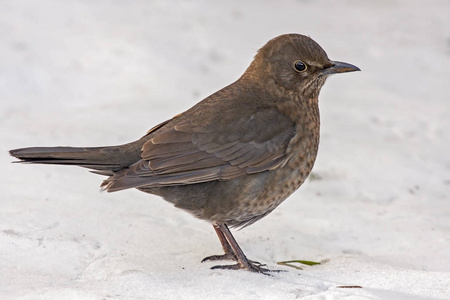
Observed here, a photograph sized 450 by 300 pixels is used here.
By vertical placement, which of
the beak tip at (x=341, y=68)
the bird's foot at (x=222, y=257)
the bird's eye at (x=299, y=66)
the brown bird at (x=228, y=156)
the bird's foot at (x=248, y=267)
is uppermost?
the bird's eye at (x=299, y=66)

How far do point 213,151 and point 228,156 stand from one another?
0.36 feet

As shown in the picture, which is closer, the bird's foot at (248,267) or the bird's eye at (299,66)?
the bird's foot at (248,267)

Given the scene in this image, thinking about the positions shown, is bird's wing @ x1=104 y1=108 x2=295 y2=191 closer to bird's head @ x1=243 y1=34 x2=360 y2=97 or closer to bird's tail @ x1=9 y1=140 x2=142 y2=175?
bird's tail @ x1=9 y1=140 x2=142 y2=175

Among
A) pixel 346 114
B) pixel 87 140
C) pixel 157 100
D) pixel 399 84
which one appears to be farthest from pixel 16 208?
pixel 399 84

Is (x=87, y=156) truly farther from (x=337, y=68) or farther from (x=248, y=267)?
(x=337, y=68)

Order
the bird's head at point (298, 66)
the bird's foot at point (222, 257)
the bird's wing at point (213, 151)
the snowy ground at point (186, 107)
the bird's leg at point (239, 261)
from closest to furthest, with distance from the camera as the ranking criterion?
the snowy ground at point (186, 107), the bird's wing at point (213, 151), the bird's leg at point (239, 261), the bird's foot at point (222, 257), the bird's head at point (298, 66)

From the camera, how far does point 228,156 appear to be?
16.9 ft

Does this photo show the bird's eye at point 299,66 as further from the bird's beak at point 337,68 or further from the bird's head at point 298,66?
the bird's beak at point 337,68

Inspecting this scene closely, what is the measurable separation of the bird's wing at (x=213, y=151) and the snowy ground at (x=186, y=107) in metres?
0.62

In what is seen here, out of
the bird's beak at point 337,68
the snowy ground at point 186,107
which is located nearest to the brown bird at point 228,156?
the bird's beak at point 337,68

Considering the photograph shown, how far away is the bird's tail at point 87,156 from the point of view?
4762 mm

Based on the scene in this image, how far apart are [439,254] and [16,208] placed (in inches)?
124

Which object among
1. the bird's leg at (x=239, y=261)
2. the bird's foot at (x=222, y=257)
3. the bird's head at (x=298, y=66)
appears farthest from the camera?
the bird's head at (x=298, y=66)

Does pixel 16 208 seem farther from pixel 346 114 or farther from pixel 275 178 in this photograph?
pixel 346 114
